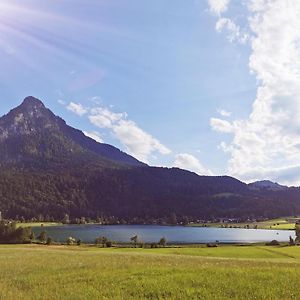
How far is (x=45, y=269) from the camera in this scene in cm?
3550

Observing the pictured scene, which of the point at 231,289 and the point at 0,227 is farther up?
the point at 0,227

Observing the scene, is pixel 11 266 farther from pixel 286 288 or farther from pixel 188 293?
pixel 286 288

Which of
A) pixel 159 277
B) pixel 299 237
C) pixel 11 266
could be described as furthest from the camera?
pixel 299 237

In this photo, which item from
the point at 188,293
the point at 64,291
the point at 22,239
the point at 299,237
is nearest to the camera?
the point at 188,293

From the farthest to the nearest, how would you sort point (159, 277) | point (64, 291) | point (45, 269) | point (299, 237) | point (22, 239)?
point (299, 237)
point (22, 239)
point (45, 269)
point (159, 277)
point (64, 291)

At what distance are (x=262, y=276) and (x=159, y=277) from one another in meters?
5.46

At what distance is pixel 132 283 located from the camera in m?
24.2

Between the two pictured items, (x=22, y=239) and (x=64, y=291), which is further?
(x=22, y=239)

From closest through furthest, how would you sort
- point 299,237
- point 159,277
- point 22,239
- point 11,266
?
1. point 159,277
2. point 11,266
3. point 22,239
4. point 299,237

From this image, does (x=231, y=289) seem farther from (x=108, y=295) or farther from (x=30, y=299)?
(x=30, y=299)

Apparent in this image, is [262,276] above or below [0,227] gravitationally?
below

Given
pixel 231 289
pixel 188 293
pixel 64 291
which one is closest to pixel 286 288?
pixel 231 289

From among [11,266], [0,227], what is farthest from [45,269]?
[0,227]

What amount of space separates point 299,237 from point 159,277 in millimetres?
138570
